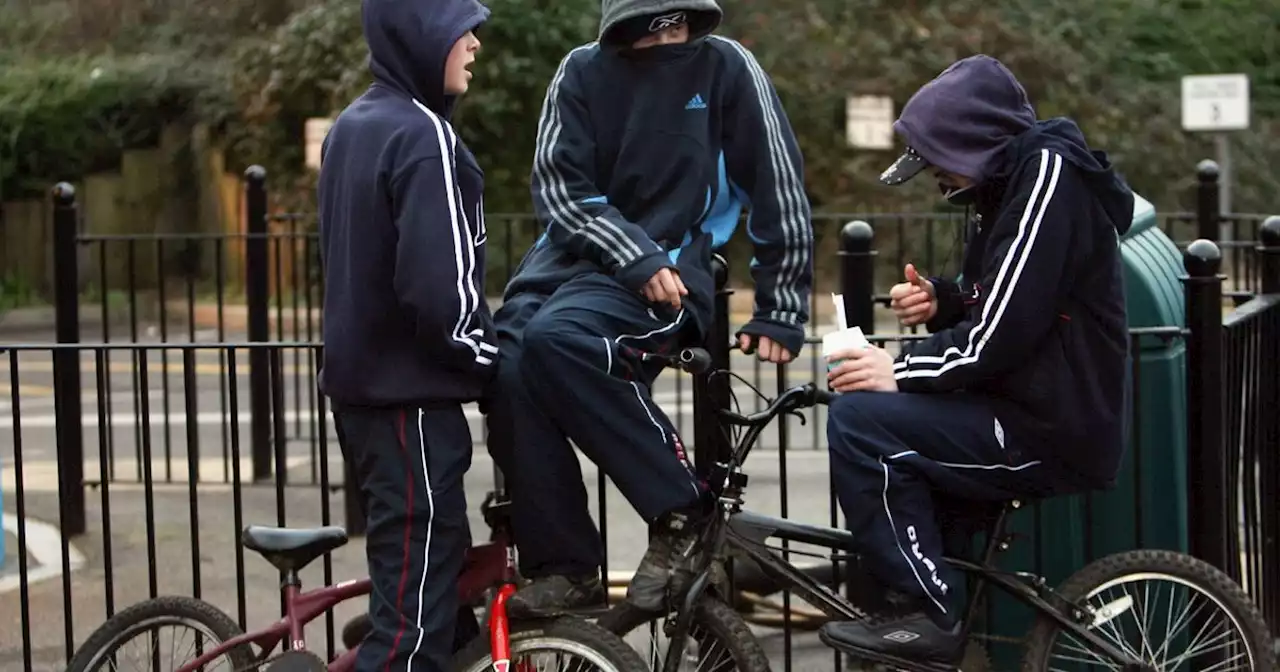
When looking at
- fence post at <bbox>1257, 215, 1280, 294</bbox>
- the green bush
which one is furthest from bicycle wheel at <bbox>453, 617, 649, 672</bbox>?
the green bush

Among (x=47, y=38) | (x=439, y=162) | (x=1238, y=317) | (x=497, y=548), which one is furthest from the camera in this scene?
(x=47, y=38)

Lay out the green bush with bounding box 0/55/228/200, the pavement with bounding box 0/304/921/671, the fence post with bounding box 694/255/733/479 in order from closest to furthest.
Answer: the fence post with bounding box 694/255/733/479
the pavement with bounding box 0/304/921/671
the green bush with bounding box 0/55/228/200

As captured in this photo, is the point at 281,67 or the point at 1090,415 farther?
the point at 281,67

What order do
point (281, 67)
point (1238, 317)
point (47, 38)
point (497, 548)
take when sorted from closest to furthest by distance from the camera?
point (497, 548) < point (1238, 317) < point (281, 67) < point (47, 38)

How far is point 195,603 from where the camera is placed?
4473 mm

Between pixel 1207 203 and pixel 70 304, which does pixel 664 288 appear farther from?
pixel 1207 203

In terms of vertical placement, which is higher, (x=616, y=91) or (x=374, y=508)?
(x=616, y=91)

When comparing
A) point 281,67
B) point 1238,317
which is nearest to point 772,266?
point 1238,317

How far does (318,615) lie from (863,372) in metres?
1.39

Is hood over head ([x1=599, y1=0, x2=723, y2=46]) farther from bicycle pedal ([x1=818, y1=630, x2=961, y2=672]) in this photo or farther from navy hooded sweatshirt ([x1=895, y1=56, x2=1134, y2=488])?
bicycle pedal ([x1=818, y1=630, x2=961, y2=672])

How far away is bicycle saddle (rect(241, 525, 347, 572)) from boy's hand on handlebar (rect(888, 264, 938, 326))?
1.44 meters

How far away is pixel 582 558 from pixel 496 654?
0.28m

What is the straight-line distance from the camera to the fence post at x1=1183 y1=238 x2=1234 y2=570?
15.6 feet

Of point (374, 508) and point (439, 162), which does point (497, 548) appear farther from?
point (439, 162)
